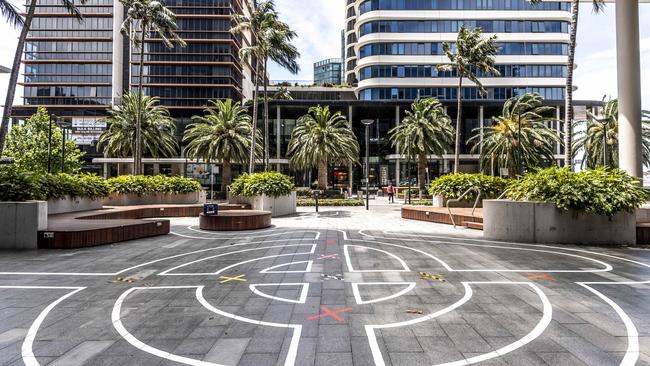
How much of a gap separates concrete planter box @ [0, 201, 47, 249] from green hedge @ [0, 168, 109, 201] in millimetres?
949

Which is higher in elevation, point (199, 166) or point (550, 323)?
point (199, 166)

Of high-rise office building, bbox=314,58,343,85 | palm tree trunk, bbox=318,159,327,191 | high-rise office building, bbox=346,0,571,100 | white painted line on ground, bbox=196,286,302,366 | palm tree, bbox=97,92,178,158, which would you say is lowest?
white painted line on ground, bbox=196,286,302,366

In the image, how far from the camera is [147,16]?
1099 inches

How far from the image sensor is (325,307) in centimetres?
633

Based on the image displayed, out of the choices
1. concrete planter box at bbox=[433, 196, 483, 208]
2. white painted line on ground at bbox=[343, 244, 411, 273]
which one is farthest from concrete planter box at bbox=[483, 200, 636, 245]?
concrete planter box at bbox=[433, 196, 483, 208]

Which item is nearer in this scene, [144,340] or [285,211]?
[144,340]

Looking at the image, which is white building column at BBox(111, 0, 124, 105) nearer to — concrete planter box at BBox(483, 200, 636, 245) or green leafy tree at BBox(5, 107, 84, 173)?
green leafy tree at BBox(5, 107, 84, 173)

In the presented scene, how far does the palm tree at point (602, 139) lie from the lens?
121ft

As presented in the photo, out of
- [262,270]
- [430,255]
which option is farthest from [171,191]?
[430,255]

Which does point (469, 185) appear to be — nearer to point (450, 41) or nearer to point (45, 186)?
point (45, 186)

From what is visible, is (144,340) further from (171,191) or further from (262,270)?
(171,191)

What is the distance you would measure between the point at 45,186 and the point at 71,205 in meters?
2.52

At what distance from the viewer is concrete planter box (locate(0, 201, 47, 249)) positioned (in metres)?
11.9

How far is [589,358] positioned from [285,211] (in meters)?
22.0
